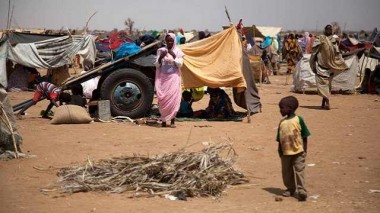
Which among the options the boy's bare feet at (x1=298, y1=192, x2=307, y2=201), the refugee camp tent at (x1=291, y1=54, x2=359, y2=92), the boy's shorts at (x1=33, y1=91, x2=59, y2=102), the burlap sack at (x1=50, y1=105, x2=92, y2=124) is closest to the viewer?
the boy's bare feet at (x1=298, y1=192, x2=307, y2=201)

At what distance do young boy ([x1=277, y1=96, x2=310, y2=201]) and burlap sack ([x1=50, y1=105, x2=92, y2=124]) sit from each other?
17.5 feet

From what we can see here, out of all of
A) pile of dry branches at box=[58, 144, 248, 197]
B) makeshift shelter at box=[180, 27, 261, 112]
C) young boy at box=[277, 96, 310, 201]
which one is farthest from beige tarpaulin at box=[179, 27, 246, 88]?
young boy at box=[277, 96, 310, 201]

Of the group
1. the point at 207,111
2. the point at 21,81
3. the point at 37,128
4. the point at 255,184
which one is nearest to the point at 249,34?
the point at 21,81

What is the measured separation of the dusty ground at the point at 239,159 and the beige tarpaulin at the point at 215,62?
849 millimetres

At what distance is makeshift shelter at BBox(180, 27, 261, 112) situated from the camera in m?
9.68

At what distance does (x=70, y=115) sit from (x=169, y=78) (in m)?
2.00

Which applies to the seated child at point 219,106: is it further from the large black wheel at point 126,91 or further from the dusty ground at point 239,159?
the large black wheel at point 126,91

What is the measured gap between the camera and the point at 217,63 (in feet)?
32.4

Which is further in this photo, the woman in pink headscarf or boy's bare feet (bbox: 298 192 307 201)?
the woman in pink headscarf

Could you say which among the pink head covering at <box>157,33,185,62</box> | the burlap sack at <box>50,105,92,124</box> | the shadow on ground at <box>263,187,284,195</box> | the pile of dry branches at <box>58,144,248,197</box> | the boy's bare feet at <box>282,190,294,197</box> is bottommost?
the shadow on ground at <box>263,187,284,195</box>

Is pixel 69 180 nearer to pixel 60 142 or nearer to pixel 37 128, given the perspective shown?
pixel 60 142

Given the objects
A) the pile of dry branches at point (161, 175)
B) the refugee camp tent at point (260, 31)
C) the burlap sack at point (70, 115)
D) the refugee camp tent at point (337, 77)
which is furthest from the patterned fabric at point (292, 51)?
the pile of dry branches at point (161, 175)

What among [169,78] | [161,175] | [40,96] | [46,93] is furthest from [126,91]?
[161,175]

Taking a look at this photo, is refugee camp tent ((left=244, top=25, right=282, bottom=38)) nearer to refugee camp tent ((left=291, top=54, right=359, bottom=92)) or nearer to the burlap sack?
refugee camp tent ((left=291, top=54, right=359, bottom=92))
